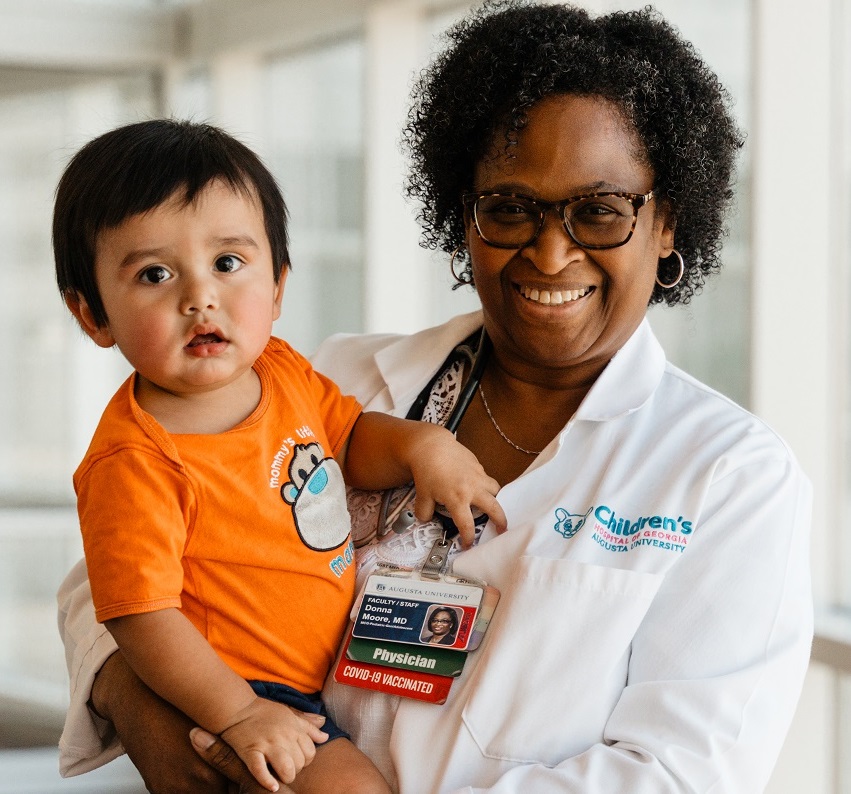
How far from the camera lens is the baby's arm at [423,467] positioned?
168cm

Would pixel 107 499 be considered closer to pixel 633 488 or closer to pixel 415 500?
pixel 415 500

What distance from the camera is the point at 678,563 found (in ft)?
5.01

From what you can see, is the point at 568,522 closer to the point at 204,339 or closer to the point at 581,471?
the point at 581,471

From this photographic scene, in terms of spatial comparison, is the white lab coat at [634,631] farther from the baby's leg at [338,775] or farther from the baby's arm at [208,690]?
the baby's arm at [208,690]

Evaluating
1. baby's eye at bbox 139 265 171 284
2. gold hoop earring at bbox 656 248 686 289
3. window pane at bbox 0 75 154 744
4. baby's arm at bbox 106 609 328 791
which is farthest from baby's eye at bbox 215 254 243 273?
window pane at bbox 0 75 154 744

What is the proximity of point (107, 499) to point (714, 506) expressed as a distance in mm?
883

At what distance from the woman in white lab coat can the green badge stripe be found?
27 mm

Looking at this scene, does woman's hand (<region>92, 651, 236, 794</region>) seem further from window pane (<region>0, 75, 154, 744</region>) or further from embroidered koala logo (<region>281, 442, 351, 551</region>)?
window pane (<region>0, 75, 154, 744</region>)

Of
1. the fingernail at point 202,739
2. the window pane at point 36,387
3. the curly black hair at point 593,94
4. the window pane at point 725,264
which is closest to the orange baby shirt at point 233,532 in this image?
the fingernail at point 202,739

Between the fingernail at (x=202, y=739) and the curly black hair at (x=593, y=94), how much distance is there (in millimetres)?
1045

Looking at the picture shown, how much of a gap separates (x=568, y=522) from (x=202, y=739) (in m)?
0.64

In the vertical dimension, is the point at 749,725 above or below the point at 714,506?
below

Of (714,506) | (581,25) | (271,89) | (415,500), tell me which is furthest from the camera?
(271,89)

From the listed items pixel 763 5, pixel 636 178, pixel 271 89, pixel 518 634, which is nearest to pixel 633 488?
pixel 518 634
